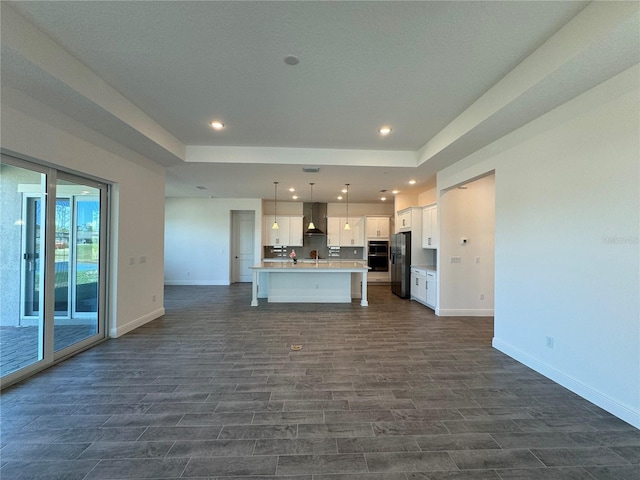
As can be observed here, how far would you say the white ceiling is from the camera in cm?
190

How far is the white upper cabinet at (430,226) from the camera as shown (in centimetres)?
580

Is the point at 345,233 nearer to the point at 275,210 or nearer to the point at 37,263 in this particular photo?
the point at 275,210

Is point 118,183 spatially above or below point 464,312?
above

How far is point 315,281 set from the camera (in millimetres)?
6223

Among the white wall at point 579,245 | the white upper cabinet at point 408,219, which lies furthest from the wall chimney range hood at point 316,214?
the white wall at point 579,245

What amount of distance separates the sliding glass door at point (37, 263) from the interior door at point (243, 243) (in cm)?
576

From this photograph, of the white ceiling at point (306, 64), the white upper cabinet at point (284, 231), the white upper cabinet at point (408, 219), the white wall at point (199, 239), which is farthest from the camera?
the white upper cabinet at point (284, 231)

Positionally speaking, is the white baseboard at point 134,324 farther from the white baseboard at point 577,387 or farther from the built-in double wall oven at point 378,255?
the built-in double wall oven at point 378,255

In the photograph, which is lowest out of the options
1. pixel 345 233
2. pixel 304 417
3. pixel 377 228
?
pixel 304 417

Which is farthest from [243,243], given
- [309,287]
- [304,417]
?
[304,417]

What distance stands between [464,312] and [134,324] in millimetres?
5939

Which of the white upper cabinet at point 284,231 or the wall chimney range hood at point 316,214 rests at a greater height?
the wall chimney range hood at point 316,214

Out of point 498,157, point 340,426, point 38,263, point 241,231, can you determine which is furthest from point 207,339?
point 241,231

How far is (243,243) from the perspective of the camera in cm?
948
